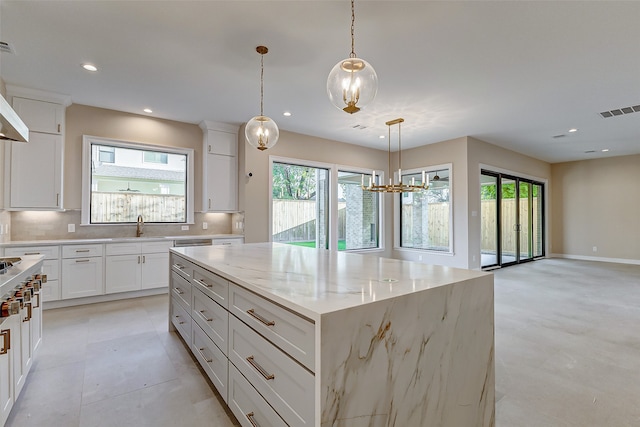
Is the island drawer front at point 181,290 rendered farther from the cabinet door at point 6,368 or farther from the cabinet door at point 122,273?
the cabinet door at point 122,273

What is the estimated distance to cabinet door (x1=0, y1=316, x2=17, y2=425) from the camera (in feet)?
4.95

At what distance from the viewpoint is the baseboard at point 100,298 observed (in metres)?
3.94

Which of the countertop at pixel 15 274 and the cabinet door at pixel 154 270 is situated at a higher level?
the countertop at pixel 15 274

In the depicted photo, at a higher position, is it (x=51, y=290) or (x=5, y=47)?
(x=5, y=47)

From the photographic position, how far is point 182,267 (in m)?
2.73

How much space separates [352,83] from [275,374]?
1.82m

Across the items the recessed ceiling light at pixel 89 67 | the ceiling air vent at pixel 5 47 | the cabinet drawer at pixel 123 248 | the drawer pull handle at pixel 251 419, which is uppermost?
the recessed ceiling light at pixel 89 67

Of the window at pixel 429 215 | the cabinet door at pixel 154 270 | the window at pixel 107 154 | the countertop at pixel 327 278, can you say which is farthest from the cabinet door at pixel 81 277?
the window at pixel 429 215

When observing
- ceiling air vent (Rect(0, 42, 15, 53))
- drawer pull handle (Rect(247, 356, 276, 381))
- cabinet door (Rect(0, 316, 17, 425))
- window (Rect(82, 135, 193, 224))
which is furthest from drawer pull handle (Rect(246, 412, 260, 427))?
window (Rect(82, 135, 193, 224))

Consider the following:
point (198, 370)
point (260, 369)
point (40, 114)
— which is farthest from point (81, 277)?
point (260, 369)

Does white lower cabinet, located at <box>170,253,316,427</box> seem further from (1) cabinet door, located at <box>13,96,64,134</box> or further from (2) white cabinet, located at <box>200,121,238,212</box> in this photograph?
(1) cabinet door, located at <box>13,96,64,134</box>

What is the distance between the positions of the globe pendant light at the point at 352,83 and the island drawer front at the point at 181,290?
1.96m

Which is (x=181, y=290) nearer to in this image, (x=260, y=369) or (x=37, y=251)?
(x=260, y=369)

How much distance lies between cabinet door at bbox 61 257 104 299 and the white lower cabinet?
2680mm
